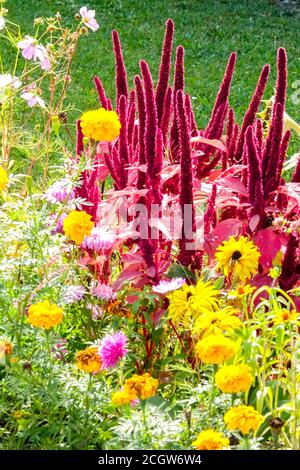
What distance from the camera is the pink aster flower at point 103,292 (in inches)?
92.4

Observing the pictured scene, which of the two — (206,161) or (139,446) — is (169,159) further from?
(139,446)

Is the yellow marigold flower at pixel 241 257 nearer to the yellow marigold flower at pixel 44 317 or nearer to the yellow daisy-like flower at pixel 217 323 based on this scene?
the yellow daisy-like flower at pixel 217 323

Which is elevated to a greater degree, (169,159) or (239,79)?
(239,79)

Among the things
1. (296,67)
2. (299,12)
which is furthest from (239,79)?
(299,12)

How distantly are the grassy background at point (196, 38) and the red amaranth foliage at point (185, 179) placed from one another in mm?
4171

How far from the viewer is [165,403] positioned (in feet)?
6.56

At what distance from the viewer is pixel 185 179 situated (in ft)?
7.02

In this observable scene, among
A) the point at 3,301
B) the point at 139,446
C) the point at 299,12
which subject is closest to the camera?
A: the point at 139,446

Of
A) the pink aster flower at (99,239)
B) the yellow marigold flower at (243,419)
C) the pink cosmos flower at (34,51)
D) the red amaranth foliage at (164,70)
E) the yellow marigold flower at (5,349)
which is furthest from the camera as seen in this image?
the pink cosmos flower at (34,51)

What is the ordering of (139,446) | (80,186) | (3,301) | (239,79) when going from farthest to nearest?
(239,79) → (80,186) → (3,301) → (139,446)

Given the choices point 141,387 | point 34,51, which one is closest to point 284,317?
point 141,387

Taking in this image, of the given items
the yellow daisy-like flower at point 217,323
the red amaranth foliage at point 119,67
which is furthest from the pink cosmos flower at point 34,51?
the yellow daisy-like flower at point 217,323

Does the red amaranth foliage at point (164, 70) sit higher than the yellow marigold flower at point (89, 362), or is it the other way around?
the red amaranth foliage at point (164, 70)

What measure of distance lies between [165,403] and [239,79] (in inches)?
230
